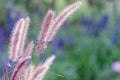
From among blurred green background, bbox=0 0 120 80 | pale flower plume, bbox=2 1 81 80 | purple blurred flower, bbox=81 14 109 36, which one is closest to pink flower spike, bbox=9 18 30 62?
pale flower plume, bbox=2 1 81 80

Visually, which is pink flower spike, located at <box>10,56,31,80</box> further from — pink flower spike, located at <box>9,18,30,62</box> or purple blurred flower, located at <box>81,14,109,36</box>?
purple blurred flower, located at <box>81,14,109,36</box>

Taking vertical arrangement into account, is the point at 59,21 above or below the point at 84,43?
below

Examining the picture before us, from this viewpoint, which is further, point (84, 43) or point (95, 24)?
point (95, 24)

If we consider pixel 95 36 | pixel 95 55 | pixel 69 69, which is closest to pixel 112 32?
pixel 95 36

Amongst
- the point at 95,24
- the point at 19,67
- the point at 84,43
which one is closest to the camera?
the point at 19,67

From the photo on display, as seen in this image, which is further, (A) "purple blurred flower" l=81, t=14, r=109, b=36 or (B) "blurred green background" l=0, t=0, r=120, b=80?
(A) "purple blurred flower" l=81, t=14, r=109, b=36

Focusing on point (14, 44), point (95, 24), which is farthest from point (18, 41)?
point (95, 24)

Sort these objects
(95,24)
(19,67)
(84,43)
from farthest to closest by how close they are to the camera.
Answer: (95,24)
(84,43)
(19,67)

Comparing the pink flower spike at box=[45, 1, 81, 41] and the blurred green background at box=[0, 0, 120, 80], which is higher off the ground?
the blurred green background at box=[0, 0, 120, 80]

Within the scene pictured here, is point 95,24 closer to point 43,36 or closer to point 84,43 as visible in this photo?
point 84,43

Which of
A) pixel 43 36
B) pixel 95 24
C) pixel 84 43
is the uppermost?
pixel 95 24

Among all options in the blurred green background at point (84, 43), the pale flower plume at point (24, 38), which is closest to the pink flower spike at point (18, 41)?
the pale flower plume at point (24, 38)
